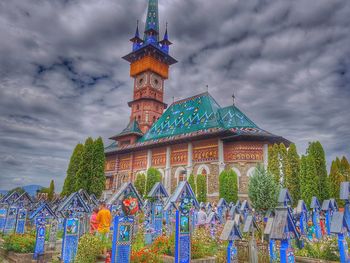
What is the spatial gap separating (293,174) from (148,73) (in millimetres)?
30624

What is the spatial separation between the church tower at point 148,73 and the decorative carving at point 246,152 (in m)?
17.9

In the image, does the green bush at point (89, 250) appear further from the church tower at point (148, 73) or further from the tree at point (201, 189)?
the church tower at point (148, 73)

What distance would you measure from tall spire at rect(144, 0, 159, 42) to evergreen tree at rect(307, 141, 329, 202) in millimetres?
37306

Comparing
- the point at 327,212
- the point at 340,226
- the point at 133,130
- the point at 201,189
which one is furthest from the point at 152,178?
the point at 340,226

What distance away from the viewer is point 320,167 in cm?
2086

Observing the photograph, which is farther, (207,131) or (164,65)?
(164,65)

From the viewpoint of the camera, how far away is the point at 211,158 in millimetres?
30109

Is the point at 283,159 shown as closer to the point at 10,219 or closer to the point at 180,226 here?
the point at 180,226

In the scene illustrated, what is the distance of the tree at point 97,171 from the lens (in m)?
24.9

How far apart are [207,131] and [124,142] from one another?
55.3ft

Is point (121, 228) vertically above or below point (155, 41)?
below

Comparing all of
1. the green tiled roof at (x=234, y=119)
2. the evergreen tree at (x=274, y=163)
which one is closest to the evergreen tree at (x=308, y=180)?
the evergreen tree at (x=274, y=163)

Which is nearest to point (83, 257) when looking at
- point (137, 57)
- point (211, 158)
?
point (211, 158)

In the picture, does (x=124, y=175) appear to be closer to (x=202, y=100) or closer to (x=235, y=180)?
(x=202, y=100)
